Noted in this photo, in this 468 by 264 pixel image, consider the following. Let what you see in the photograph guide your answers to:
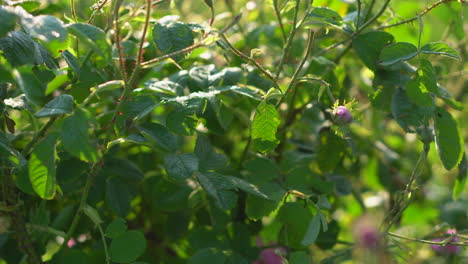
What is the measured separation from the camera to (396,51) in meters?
0.86

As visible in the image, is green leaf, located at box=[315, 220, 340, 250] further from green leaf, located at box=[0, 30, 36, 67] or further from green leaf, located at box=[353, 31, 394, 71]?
green leaf, located at box=[0, 30, 36, 67]

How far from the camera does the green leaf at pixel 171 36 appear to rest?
78cm

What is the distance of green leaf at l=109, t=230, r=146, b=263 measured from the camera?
0.79 m

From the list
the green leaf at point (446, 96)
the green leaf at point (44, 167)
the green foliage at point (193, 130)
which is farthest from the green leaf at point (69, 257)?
the green leaf at point (446, 96)

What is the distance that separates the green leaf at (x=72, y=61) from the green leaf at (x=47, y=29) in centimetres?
12

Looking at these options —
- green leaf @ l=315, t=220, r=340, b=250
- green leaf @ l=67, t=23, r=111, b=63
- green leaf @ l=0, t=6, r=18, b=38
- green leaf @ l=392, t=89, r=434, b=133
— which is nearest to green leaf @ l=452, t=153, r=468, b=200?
green leaf @ l=392, t=89, r=434, b=133

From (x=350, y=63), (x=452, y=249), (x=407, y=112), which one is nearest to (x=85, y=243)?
(x=407, y=112)

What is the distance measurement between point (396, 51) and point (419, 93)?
8cm

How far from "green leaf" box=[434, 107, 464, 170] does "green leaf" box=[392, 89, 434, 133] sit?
29 mm

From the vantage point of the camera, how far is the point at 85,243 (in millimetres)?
1041

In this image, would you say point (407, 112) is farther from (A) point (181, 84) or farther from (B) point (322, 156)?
(A) point (181, 84)

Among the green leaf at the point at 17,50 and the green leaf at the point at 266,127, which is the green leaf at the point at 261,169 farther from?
the green leaf at the point at 17,50

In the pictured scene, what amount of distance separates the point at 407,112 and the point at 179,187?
1.47 ft

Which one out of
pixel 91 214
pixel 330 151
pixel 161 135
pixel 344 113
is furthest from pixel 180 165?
pixel 330 151
